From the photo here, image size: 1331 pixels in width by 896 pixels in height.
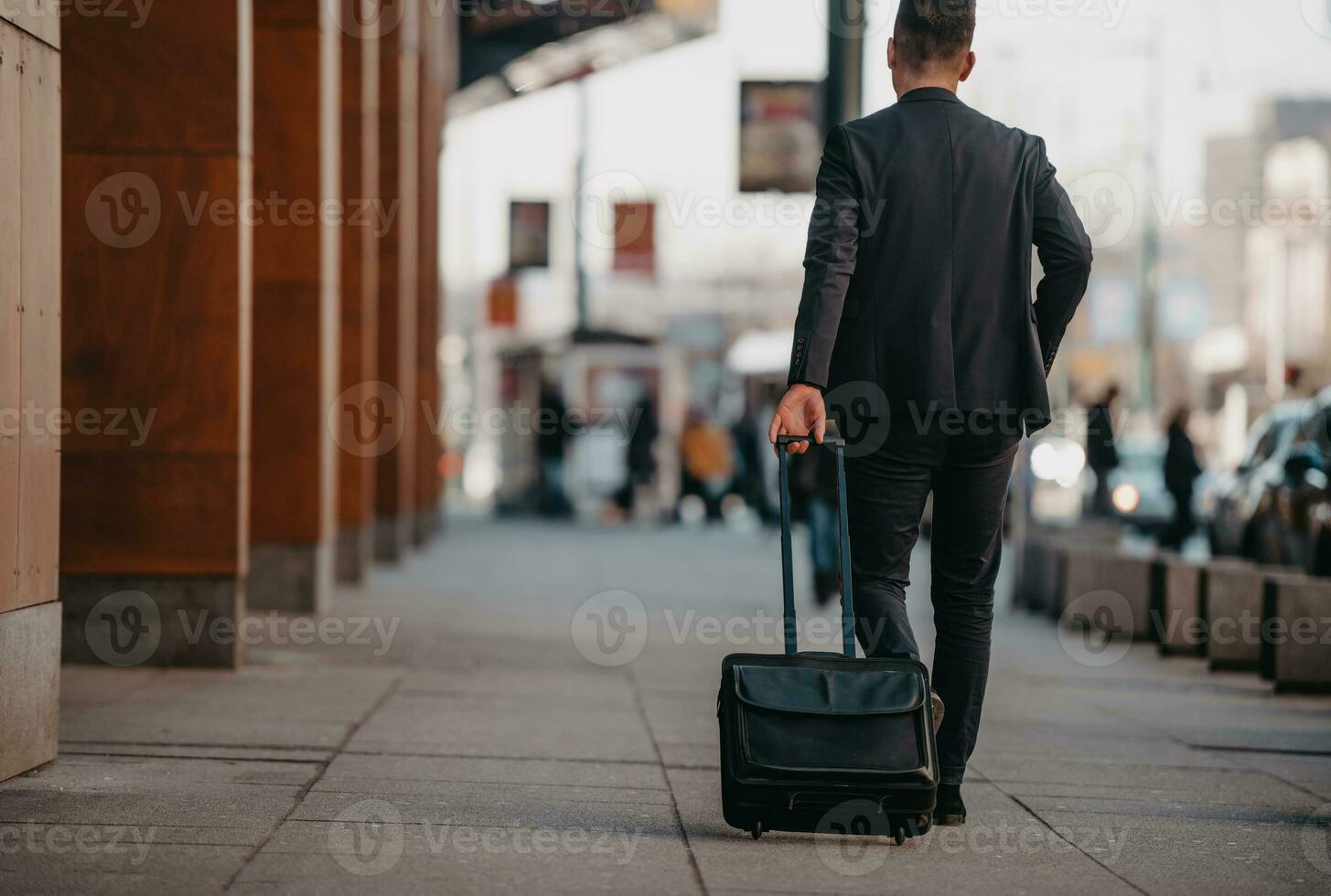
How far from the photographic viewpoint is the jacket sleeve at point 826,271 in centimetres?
475

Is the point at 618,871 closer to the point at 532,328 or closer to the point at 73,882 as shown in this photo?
the point at 73,882

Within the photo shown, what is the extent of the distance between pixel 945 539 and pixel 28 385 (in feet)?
8.84

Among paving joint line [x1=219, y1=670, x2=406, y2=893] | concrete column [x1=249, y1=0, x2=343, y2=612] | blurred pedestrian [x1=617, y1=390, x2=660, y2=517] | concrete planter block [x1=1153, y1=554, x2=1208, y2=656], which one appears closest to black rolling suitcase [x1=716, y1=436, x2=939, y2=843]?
paving joint line [x1=219, y1=670, x2=406, y2=893]

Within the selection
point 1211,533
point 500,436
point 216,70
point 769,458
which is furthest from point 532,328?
point 216,70

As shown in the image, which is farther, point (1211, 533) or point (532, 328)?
point (532, 328)

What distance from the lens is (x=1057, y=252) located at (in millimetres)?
4914

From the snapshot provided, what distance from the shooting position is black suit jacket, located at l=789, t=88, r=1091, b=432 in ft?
15.9

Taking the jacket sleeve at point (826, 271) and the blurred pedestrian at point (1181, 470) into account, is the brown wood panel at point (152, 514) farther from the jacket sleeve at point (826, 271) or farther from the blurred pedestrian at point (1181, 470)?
the blurred pedestrian at point (1181, 470)

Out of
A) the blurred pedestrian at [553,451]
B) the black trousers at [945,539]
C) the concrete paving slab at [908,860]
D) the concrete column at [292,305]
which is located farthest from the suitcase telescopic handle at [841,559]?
the blurred pedestrian at [553,451]

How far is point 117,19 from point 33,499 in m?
3.67

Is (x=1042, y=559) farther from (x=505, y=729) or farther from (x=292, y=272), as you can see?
(x=505, y=729)

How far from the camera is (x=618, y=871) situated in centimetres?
432

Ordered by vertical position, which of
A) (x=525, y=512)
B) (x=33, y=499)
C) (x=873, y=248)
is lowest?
(x=525, y=512)

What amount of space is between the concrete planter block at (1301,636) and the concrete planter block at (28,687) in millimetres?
5934
